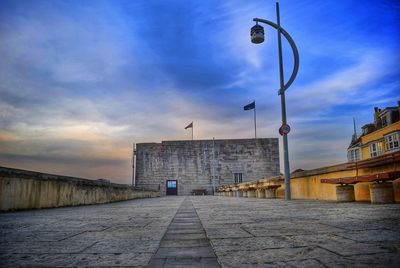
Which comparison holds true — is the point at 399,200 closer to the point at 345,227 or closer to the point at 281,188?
the point at 345,227

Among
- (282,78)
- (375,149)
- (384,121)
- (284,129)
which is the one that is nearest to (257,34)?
(282,78)

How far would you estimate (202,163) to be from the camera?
1587 inches

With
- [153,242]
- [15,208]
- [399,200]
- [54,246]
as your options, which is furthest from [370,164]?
[15,208]

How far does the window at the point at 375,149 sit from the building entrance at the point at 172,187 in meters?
23.3

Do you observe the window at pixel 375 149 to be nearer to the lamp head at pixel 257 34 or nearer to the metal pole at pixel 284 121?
the metal pole at pixel 284 121

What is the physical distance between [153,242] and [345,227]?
1.66 meters

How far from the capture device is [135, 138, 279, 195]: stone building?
39.6 meters

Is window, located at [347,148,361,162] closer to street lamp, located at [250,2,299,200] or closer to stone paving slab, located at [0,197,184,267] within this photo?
street lamp, located at [250,2,299,200]

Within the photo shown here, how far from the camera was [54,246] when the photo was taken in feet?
6.55

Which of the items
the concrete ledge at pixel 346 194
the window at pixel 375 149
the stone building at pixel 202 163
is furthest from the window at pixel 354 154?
the concrete ledge at pixel 346 194

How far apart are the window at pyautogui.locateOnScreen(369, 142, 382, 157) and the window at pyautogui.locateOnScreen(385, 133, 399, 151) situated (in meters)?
2.18

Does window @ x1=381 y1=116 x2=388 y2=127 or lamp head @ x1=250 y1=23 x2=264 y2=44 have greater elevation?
window @ x1=381 y1=116 x2=388 y2=127

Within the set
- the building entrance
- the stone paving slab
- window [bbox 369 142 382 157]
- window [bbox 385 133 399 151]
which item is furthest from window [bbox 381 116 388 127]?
the stone paving slab

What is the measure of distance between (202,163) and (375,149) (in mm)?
20530
